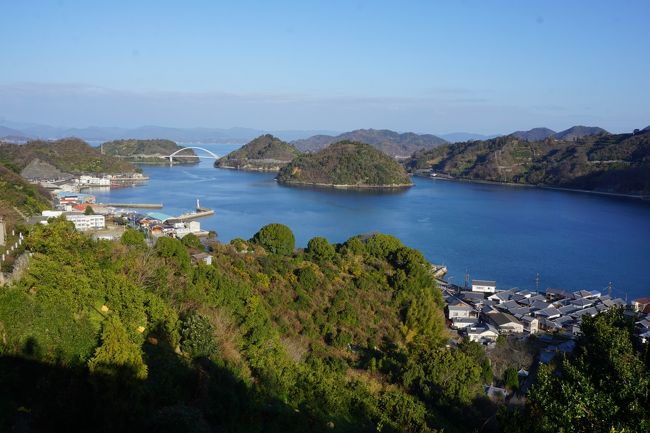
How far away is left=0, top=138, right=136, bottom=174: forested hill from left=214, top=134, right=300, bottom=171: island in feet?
29.4

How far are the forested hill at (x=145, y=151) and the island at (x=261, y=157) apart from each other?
3.19 m

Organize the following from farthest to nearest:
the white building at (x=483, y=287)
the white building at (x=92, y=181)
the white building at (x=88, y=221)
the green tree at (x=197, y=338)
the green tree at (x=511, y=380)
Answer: the white building at (x=92, y=181) → the white building at (x=88, y=221) → the white building at (x=483, y=287) → the green tree at (x=511, y=380) → the green tree at (x=197, y=338)

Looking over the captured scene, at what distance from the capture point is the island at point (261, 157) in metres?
32.2

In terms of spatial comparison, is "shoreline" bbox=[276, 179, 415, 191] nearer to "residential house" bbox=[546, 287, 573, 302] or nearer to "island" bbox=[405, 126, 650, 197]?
"island" bbox=[405, 126, 650, 197]

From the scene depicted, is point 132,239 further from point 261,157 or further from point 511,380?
point 261,157

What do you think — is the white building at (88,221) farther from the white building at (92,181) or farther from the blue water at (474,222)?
the white building at (92,181)

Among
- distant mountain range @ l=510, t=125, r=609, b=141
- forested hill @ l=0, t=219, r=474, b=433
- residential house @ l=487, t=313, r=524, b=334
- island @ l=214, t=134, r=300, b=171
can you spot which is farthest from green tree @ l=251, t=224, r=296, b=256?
distant mountain range @ l=510, t=125, r=609, b=141

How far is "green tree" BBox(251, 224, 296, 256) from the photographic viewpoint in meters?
7.17

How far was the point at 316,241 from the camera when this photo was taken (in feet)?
22.7

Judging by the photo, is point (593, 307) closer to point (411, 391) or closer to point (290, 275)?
point (290, 275)

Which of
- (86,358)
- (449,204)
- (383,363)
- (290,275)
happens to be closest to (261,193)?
(449,204)

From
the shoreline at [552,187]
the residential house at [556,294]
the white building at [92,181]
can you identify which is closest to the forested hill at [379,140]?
the shoreline at [552,187]

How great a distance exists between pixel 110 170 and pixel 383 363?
21.6 metres

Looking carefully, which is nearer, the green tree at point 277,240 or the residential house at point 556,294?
the green tree at point 277,240
